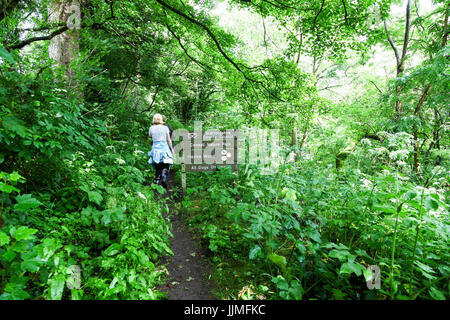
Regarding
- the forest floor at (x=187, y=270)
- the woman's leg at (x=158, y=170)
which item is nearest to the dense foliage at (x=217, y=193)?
the forest floor at (x=187, y=270)

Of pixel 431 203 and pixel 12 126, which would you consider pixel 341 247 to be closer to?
pixel 431 203

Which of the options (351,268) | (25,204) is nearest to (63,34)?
(25,204)

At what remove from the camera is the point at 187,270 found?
2.80 m

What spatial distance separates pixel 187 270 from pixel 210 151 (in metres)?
2.99

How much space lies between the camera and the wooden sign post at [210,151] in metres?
5.17

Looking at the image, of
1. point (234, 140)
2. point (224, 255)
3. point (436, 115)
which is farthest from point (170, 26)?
point (436, 115)

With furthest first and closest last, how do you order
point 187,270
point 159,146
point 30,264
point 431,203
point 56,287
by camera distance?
point 159,146 < point 187,270 < point 56,287 < point 431,203 < point 30,264

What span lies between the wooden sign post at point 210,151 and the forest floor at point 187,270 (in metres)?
1.83

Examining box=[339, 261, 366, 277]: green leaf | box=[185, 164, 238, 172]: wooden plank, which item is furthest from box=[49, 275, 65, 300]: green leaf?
box=[185, 164, 238, 172]: wooden plank

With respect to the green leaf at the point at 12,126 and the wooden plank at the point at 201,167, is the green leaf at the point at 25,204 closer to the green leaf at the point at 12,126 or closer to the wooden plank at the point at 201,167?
the green leaf at the point at 12,126

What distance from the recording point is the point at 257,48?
60.6ft
